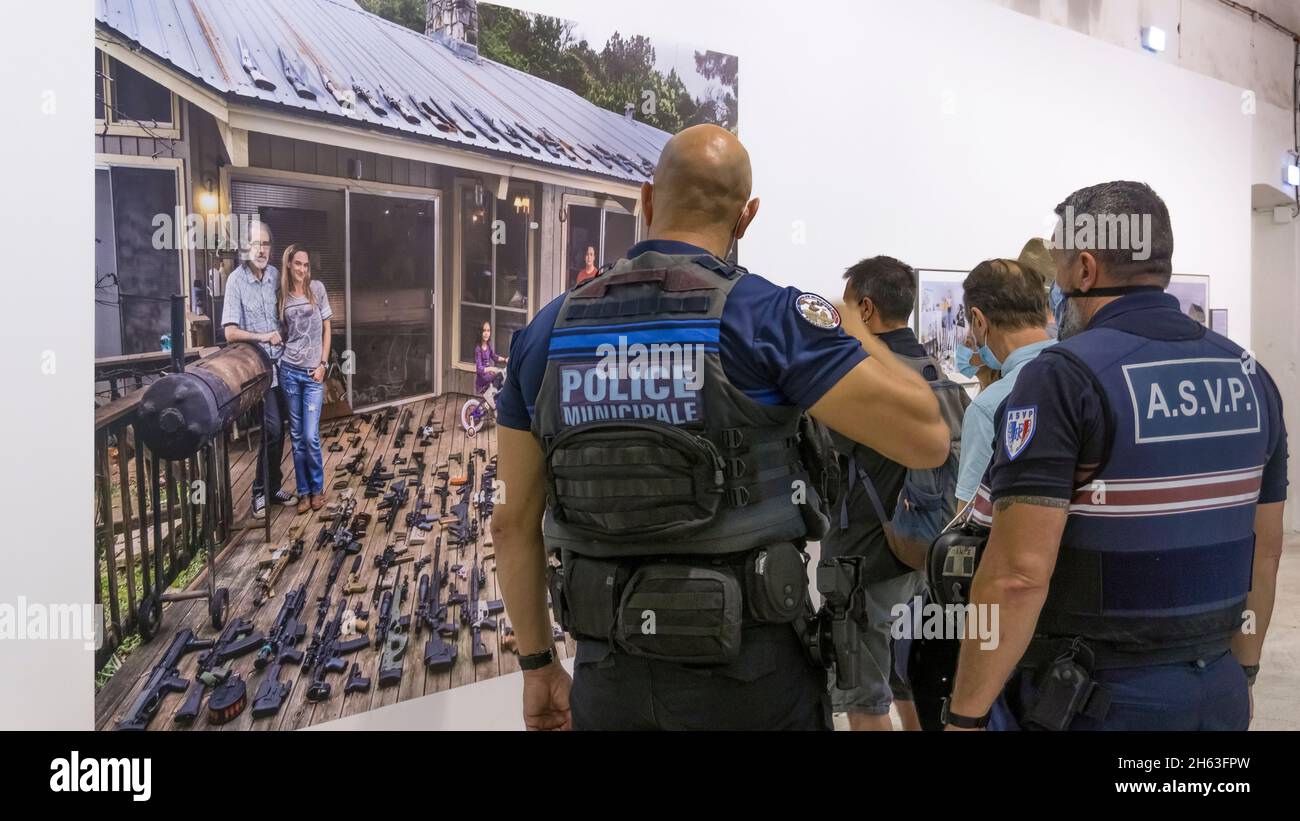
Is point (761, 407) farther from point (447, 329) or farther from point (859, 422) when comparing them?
point (447, 329)

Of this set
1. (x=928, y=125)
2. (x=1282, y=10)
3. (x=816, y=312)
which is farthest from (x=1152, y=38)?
(x=816, y=312)

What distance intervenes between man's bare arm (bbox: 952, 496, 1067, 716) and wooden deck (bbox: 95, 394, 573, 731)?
1.72 metres

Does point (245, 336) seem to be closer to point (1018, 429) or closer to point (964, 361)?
point (1018, 429)

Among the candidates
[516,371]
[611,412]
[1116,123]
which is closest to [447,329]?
[516,371]

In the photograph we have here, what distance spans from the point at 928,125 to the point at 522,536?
376 cm

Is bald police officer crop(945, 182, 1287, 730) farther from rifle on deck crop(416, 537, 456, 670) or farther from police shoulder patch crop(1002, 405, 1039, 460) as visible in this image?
rifle on deck crop(416, 537, 456, 670)

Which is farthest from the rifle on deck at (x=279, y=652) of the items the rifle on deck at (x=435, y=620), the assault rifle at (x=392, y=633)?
the rifle on deck at (x=435, y=620)

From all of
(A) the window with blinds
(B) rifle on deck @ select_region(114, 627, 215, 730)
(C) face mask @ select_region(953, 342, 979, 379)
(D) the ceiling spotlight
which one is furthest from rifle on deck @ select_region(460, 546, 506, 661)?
(D) the ceiling spotlight

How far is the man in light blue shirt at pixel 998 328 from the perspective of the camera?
257 cm

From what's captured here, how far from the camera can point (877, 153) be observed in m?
4.51

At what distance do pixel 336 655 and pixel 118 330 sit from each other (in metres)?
1.18

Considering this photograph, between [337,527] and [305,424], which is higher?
[305,424]

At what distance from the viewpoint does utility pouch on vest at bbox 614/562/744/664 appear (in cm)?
165

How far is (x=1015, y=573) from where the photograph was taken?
1.69 m
